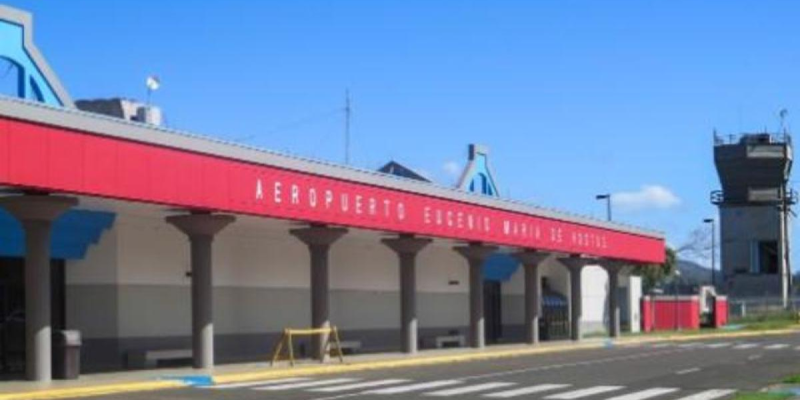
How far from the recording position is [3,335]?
28.9 m

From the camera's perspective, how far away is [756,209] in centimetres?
12256

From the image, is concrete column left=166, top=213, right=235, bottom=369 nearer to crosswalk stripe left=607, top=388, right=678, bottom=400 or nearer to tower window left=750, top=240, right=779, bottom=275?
crosswalk stripe left=607, top=388, right=678, bottom=400

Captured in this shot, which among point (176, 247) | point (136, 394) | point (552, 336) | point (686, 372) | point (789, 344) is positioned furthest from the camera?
point (552, 336)

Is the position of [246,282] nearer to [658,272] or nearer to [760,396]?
[760,396]

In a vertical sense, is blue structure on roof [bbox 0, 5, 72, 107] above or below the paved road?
above

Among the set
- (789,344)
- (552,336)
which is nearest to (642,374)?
(789,344)

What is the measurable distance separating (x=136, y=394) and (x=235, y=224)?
1197cm

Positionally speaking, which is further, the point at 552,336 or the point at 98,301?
the point at 552,336

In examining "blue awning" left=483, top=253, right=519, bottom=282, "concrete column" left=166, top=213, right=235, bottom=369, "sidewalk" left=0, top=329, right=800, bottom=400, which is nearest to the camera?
"sidewalk" left=0, top=329, right=800, bottom=400

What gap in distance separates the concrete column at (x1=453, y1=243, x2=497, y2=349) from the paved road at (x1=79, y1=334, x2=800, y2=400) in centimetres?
701

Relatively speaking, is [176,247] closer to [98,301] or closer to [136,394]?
[98,301]

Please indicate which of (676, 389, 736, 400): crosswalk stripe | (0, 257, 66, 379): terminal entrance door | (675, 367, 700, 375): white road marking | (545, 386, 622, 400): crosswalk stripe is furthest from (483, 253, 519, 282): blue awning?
(676, 389, 736, 400): crosswalk stripe

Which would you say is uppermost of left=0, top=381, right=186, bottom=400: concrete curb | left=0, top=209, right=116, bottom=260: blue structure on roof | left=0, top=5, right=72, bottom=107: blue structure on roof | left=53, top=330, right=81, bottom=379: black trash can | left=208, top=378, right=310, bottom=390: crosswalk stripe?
left=0, top=5, right=72, bottom=107: blue structure on roof

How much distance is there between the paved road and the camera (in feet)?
73.2
